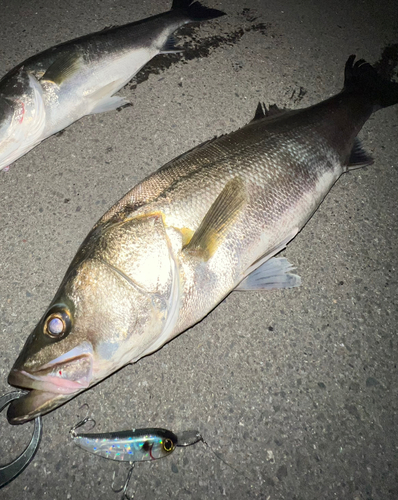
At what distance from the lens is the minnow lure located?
68.9 inches

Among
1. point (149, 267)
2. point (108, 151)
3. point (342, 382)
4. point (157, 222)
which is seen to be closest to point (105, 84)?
point (108, 151)

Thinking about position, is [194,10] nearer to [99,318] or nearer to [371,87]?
[371,87]

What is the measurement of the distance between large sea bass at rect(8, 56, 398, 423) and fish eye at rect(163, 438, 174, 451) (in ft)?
1.74

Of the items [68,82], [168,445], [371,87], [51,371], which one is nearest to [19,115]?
[68,82]

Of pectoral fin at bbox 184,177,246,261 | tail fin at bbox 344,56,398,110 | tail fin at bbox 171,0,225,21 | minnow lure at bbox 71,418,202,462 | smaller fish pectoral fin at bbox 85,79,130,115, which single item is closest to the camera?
pectoral fin at bbox 184,177,246,261

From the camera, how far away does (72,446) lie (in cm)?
183

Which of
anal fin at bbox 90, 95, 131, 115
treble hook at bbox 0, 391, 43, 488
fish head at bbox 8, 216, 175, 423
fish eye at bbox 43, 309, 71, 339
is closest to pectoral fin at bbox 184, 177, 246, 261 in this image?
fish head at bbox 8, 216, 175, 423

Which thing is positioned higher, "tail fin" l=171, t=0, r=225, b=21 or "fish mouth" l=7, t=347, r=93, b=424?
"tail fin" l=171, t=0, r=225, b=21

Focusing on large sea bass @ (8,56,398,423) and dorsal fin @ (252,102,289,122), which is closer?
large sea bass @ (8,56,398,423)

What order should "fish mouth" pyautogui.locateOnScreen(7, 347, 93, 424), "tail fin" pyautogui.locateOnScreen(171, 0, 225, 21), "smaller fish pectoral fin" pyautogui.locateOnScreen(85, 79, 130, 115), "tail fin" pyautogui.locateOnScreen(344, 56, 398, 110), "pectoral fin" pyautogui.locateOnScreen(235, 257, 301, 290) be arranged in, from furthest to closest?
Result: "tail fin" pyautogui.locateOnScreen(171, 0, 225, 21)
"smaller fish pectoral fin" pyautogui.locateOnScreen(85, 79, 130, 115)
"tail fin" pyautogui.locateOnScreen(344, 56, 398, 110)
"pectoral fin" pyautogui.locateOnScreen(235, 257, 301, 290)
"fish mouth" pyautogui.locateOnScreen(7, 347, 93, 424)

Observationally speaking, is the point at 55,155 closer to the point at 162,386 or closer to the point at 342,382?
the point at 162,386

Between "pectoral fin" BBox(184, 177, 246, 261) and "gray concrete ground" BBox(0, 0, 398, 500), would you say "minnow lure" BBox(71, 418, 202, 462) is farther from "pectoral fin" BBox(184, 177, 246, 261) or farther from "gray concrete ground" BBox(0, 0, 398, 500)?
"pectoral fin" BBox(184, 177, 246, 261)

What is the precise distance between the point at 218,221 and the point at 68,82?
1903 mm

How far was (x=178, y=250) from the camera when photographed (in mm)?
1633
